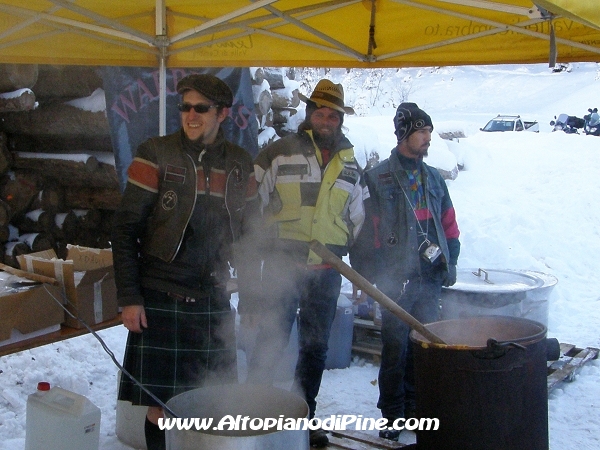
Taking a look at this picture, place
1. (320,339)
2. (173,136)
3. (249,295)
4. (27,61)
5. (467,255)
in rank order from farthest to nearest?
(467,255) → (27,61) → (320,339) → (249,295) → (173,136)

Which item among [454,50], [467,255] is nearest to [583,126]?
[467,255]

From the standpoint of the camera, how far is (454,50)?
Result: 418 cm

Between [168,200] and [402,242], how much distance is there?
1.65 metres

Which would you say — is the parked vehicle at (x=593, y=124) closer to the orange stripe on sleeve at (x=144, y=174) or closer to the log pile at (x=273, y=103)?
the log pile at (x=273, y=103)

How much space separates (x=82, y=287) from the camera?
3.28 meters

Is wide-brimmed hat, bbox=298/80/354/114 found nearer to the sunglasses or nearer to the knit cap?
the knit cap

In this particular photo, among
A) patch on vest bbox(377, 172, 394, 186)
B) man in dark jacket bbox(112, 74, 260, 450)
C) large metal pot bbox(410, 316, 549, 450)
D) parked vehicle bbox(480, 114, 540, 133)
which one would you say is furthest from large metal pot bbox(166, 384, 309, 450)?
parked vehicle bbox(480, 114, 540, 133)

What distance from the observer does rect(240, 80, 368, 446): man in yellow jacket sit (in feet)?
11.7

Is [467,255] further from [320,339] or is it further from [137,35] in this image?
[137,35]

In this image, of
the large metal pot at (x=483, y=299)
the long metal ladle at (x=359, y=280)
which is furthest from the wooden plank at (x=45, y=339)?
the large metal pot at (x=483, y=299)

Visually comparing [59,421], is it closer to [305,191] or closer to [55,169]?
[305,191]

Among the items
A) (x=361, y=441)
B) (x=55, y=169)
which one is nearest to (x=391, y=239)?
(x=361, y=441)

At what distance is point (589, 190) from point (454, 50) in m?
9.25

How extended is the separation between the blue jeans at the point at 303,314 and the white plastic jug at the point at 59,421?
3.30 feet
